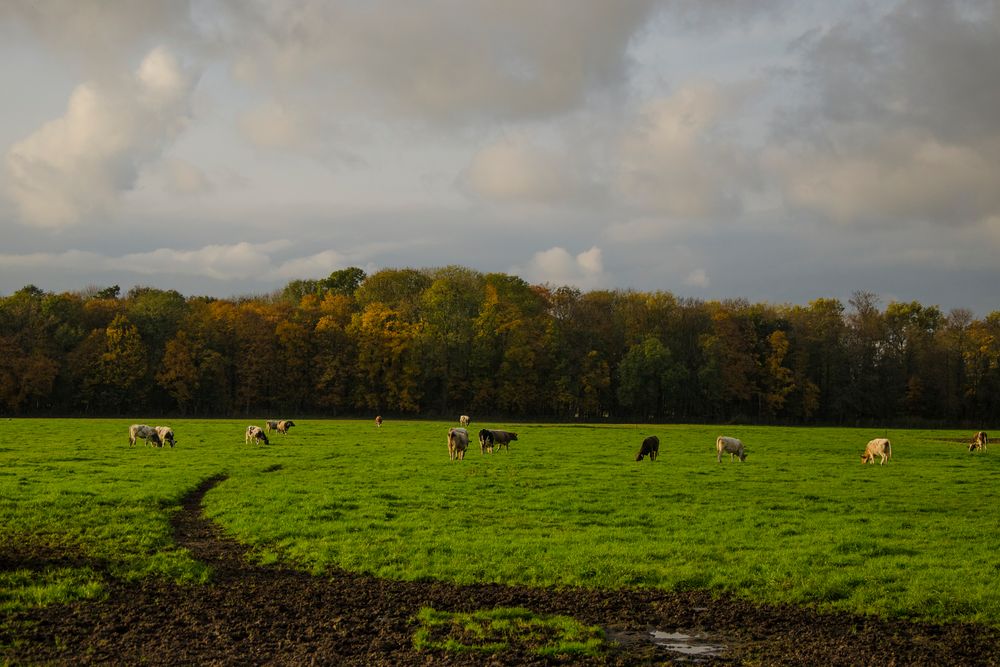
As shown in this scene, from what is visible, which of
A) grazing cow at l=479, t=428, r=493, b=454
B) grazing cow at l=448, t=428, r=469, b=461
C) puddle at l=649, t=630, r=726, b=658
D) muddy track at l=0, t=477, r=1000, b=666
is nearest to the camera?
muddy track at l=0, t=477, r=1000, b=666

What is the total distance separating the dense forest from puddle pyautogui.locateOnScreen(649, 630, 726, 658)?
7945 centimetres

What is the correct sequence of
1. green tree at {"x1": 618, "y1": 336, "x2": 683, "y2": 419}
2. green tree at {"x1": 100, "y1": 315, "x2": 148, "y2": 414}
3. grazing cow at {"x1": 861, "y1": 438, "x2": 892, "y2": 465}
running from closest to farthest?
1. grazing cow at {"x1": 861, "y1": 438, "x2": 892, "y2": 465}
2. green tree at {"x1": 100, "y1": 315, "x2": 148, "y2": 414}
3. green tree at {"x1": 618, "y1": 336, "x2": 683, "y2": 419}

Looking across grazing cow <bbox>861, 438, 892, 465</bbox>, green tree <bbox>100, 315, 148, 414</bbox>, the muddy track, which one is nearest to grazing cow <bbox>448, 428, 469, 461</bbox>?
grazing cow <bbox>861, 438, 892, 465</bbox>

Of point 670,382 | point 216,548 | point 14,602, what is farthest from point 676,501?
point 670,382

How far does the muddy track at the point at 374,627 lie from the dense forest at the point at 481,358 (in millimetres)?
77159

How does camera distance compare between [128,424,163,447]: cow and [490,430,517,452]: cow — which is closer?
[490,430,517,452]: cow

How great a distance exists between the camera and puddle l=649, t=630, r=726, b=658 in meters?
10.2

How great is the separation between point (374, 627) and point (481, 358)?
267ft

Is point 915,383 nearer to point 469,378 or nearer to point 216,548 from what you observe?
point 469,378

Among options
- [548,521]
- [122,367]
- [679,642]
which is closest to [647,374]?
[122,367]

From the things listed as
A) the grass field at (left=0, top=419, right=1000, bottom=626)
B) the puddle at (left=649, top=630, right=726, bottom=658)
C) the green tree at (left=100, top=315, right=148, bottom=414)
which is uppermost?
the green tree at (left=100, top=315, right=148, bottom=414)

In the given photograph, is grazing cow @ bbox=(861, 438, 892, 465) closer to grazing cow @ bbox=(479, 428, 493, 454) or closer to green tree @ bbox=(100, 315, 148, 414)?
grazing cow @ bbox=(479, 428, 493, 454)

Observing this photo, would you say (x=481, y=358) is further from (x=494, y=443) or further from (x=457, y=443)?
(x=457, y=443)

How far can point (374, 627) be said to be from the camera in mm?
11062
